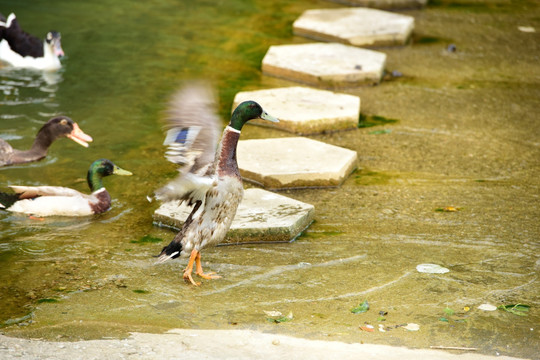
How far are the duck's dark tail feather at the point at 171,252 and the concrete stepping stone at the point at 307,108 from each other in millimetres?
2619

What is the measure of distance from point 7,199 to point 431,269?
293 centimetres

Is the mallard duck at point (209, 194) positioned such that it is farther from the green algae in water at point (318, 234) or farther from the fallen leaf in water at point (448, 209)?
the fallen leaf in water at point (448, 209)

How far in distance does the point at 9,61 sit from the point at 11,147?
274 centimetres

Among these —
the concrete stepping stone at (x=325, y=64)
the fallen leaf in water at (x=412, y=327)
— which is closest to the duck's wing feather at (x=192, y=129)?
the fallen leaf in water at (x=412, y=327)

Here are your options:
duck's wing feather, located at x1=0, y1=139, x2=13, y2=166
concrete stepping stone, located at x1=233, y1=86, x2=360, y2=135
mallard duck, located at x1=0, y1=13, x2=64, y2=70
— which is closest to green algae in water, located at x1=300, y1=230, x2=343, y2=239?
concrete stepping stone, located at x1=233, y1=86, x2=360, y2=135

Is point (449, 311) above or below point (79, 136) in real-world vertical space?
below

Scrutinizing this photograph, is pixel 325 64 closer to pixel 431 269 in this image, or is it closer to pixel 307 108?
pixel 307 108

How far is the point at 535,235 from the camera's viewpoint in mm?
4980

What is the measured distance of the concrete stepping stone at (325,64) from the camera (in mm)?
Result: 8000

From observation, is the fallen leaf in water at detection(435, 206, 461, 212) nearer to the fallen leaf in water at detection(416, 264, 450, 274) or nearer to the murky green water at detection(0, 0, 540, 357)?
A: the murky green water at detection(0, 0, 540, 357)

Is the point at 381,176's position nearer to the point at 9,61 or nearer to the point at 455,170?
→ the point at 455,170

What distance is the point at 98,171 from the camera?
5.58 m

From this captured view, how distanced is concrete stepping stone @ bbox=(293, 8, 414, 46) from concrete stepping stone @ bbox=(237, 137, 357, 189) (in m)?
3.19

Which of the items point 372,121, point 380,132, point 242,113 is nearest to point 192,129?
point 242,113
